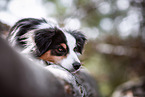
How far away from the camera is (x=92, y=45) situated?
4.71 m

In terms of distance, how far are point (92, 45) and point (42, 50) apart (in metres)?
3.43

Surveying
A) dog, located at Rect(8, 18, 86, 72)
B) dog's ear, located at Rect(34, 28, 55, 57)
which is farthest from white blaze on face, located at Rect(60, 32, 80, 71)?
dog's ear, located at Rect(34, 28, 55, 57)

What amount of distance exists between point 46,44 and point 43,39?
55 millimetres

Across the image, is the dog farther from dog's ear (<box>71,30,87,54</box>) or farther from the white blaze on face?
dog's ear (<box>71,30,87,54</box>)

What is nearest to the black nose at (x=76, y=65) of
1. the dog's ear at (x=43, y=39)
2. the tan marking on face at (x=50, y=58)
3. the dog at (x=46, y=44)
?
the dog at (x=46, y=44)

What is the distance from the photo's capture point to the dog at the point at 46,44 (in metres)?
1.34

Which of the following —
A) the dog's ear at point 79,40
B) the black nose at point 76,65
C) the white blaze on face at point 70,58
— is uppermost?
the dog's ear at point 79,40

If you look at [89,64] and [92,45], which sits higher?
[92,45]

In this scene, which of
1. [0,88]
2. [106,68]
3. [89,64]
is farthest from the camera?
[106,68]

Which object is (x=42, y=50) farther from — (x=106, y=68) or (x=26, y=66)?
(x=106, y=68)

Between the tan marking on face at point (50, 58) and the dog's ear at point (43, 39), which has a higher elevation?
the dog's ear at point (43, 39)

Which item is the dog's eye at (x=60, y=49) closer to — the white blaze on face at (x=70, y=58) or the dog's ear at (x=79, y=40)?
the white blaze on face at (x=70, y=58)

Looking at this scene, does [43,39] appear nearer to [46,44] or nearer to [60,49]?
[46,44]

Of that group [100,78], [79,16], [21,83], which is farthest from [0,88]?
[100,78]
